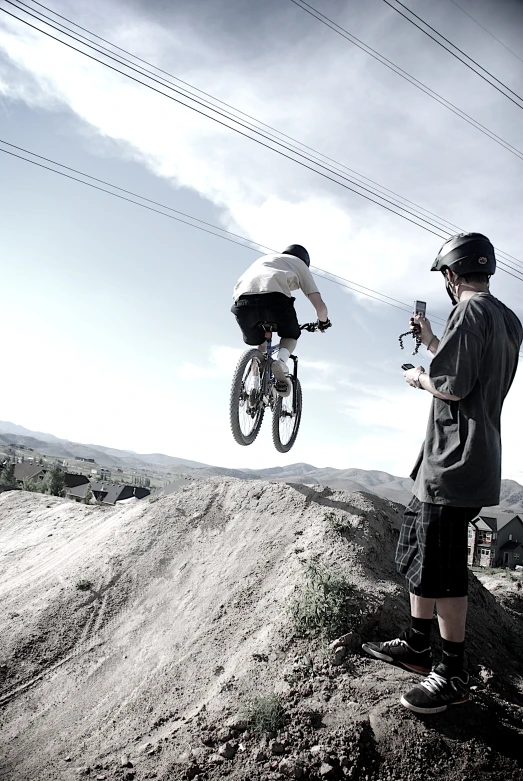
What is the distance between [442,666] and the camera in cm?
321

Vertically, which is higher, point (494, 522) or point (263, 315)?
point (263, 315)

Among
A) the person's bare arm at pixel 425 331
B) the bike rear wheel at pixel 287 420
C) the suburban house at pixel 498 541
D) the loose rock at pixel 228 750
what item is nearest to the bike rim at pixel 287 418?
the bike rear wheel at pixel 287 420

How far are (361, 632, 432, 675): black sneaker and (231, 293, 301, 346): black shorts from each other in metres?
4.02

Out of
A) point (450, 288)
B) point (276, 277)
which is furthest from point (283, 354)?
point (450, 288)

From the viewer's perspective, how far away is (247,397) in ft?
22.9

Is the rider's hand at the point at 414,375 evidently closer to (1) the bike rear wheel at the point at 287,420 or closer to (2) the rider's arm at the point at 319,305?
(2) the rider's arm at the point at 319,305

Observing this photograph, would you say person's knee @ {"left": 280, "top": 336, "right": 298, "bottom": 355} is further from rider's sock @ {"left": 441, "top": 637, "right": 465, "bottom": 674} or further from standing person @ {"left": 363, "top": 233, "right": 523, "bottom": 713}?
rider's sock @ {"left": 441, "top": 637, "right": 465, "bottom": 674}

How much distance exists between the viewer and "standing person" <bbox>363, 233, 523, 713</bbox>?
3.09 meters

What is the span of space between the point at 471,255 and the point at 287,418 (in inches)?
198

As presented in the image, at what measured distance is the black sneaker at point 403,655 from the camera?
360cm

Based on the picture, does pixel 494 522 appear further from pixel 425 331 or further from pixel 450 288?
pixel 450 288

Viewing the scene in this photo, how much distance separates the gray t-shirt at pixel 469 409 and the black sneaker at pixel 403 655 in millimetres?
1249

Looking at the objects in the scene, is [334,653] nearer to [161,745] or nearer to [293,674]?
[293,674]

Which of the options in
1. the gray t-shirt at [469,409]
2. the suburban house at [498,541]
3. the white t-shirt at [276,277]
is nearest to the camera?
the gray t-shirt at [469,409]
